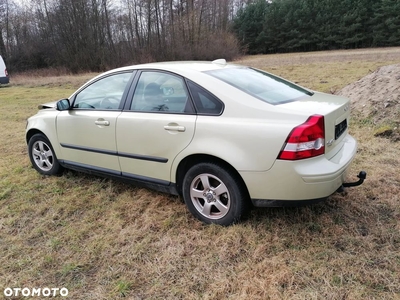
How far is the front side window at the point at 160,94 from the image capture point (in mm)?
3065

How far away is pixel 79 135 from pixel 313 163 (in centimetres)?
260

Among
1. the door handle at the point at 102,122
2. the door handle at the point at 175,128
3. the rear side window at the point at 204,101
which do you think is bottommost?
the door handle at the point at 175,128

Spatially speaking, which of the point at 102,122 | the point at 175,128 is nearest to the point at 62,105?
the point at 102,122

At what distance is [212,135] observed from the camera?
2.77 meters

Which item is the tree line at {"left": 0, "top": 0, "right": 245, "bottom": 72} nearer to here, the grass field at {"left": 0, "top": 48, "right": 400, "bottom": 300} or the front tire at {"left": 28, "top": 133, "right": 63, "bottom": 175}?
the front tire at {"left": 28, "top": 133, "right": 63, "bottom": 175}

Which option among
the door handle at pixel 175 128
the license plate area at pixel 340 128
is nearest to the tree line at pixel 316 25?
the license plate area at pixel 340 128

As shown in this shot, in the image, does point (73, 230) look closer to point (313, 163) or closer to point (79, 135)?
point (79, 135)

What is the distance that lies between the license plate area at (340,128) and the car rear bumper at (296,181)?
0.84 ft

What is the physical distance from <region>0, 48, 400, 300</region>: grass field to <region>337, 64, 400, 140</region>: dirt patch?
2.08 metres

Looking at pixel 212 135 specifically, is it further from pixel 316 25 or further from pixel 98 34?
pixel 316 25

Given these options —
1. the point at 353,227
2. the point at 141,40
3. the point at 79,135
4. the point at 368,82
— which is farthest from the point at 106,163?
the point at 141,40

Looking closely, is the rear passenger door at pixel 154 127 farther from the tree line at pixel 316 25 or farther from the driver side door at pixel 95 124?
the tree line at pixel 316 25

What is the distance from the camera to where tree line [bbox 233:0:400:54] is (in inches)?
1629

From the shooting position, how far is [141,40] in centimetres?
3350
